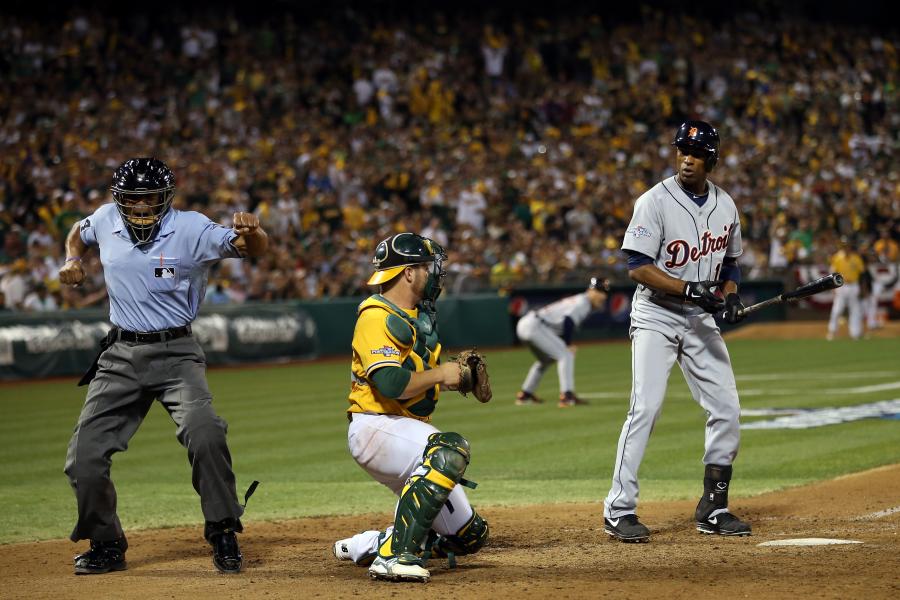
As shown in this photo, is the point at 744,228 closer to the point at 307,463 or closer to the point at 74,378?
the point at 74,378

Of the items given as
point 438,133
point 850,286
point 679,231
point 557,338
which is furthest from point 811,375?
point 438,133

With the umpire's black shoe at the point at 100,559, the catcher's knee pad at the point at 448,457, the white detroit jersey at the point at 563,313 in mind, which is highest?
the catcher's knee pad at the point at 448,457

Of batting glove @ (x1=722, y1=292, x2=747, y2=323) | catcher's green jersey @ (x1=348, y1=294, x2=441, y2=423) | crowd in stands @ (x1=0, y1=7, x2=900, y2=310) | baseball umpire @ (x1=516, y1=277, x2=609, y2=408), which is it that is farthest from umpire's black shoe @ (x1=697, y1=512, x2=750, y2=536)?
crowd in stands @ (x1=0, y1=7, x2=900, y2=310)

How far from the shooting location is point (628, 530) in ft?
23.0

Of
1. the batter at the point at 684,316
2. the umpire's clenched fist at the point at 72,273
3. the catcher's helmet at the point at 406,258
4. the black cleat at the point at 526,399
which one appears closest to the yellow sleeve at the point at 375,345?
the catcher's helmet at the point at 406,258

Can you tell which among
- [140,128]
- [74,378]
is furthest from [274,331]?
[140,128]

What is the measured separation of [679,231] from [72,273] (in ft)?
10.8

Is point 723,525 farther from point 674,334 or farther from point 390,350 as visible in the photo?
point 390,350

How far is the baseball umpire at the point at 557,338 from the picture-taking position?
1595 cm

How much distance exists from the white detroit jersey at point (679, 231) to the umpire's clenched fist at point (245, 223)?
210 cm

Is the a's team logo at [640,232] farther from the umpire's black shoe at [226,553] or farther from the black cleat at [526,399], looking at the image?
the black cleat at [526,399]

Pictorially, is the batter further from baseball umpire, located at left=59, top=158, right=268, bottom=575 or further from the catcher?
baseball umpire, located at left=59, top=158, right=268, bottom=575

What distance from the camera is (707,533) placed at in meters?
7.29

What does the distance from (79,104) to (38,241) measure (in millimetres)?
5590
